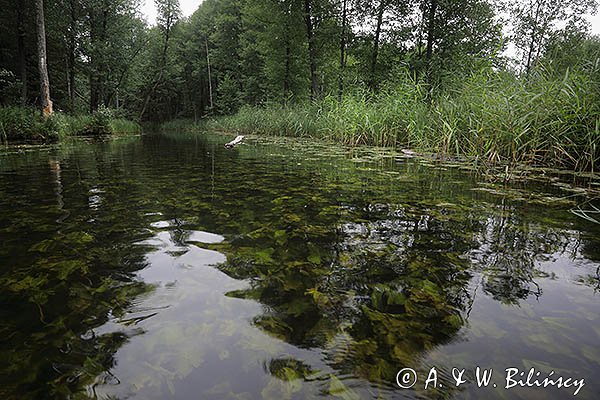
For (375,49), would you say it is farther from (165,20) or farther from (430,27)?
(165,20)

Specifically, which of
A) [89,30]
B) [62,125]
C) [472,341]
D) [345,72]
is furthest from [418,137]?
[89,30]

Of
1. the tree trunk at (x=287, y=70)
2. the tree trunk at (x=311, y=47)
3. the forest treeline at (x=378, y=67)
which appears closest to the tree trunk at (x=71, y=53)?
the forest treeline at (x=378, y=67)

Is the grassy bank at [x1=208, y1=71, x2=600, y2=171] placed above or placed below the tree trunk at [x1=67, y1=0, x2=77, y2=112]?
below

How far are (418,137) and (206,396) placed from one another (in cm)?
621

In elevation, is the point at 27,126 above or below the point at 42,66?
below

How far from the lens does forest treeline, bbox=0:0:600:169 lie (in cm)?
390

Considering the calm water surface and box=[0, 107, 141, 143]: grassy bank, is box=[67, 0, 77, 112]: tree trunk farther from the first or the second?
Result: the calm water surface

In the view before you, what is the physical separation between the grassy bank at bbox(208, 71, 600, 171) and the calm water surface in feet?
4.74

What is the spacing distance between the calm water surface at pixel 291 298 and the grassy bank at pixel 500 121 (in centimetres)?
144

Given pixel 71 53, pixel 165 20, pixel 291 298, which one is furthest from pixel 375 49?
pixel 165 20

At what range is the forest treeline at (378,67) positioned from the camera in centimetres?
390

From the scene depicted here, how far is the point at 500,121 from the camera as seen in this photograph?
390 centimetres

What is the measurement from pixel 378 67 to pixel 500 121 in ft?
37.8

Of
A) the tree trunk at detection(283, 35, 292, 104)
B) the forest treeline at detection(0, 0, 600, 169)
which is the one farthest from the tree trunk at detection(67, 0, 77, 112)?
the tree trunk at detection(283, 35, 292, 104)
